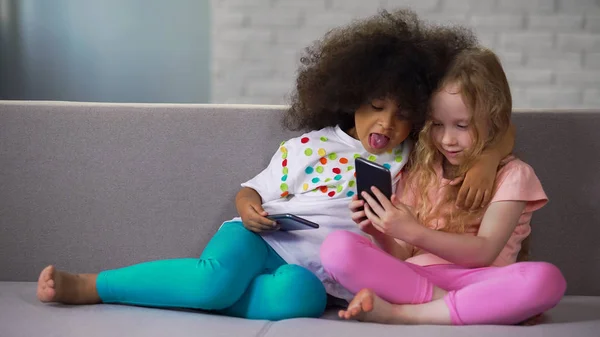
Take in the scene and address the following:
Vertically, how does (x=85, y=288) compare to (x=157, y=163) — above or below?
below

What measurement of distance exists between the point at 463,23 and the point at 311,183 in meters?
1.56

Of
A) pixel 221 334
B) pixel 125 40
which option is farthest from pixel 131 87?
pixel 221 334

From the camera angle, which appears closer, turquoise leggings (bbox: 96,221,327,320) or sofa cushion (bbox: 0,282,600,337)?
sofa cushion (bbox: 0,282,600,337)

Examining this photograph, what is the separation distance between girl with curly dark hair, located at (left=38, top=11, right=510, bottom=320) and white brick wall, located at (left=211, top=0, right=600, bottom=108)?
1.27 meters

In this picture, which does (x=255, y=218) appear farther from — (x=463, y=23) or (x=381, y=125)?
(x=463, y=23)

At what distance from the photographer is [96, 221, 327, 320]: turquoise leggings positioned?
5.17ft

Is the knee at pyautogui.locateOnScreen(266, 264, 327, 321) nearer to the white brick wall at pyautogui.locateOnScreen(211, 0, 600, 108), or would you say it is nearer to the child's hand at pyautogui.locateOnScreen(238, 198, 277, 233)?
the child's hand at pyautogui.locateOnScreen(238, 198, 277, 233)

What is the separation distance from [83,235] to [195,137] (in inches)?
14.8

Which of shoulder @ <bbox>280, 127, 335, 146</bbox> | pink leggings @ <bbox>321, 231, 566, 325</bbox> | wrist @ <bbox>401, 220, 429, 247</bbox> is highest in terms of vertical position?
shoulder @ <bbox>280, 127, 335, 146</bbox>

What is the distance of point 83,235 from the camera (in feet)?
6.54

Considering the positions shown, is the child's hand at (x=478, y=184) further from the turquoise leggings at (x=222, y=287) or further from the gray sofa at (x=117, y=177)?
the gray sofa at (x=117, y=177)

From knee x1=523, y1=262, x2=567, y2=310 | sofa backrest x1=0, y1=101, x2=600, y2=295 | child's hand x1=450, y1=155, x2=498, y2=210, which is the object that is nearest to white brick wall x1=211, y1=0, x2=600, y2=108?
sofa backrest x1=0, y1=101, x2=600, y2=295

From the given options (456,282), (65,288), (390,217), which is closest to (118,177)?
(65,288)

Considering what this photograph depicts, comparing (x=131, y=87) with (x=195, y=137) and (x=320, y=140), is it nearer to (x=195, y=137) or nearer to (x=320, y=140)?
(x=195, y=137)
